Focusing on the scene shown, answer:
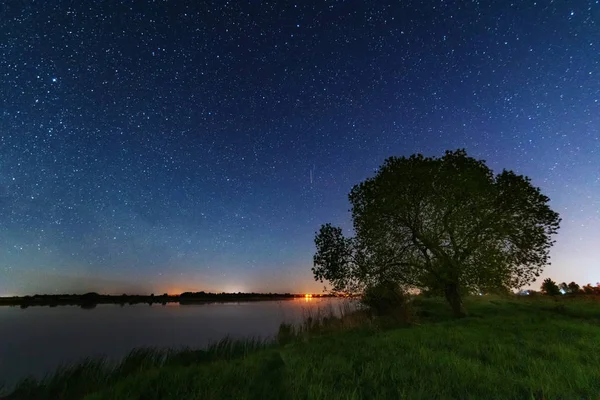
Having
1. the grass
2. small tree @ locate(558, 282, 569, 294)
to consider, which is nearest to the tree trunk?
the grass

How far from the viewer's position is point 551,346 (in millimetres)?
11477

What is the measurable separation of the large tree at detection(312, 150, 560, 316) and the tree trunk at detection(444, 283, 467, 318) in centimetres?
8

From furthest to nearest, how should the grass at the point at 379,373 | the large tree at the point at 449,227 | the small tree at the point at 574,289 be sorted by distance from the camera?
the small tree at the point at 574,289 < the large tree at the point at 449,227 < the grass at the point at 379,373

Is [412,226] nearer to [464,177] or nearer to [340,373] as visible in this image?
[464,177]

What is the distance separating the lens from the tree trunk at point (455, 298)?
26.5 m

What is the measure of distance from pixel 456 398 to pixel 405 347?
240 inches

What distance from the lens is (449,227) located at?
26.3m

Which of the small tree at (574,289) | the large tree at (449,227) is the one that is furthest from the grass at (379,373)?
the small tree at (574,289)

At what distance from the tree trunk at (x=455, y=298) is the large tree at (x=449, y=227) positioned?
8 cm

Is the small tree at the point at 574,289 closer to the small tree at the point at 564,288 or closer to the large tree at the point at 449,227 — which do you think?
the small tree at the point at 564,288

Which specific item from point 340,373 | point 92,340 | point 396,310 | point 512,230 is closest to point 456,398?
point 340,373

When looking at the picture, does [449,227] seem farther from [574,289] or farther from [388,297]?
[574,289]

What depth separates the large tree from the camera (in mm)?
25312

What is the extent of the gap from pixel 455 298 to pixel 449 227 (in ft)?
20.9
